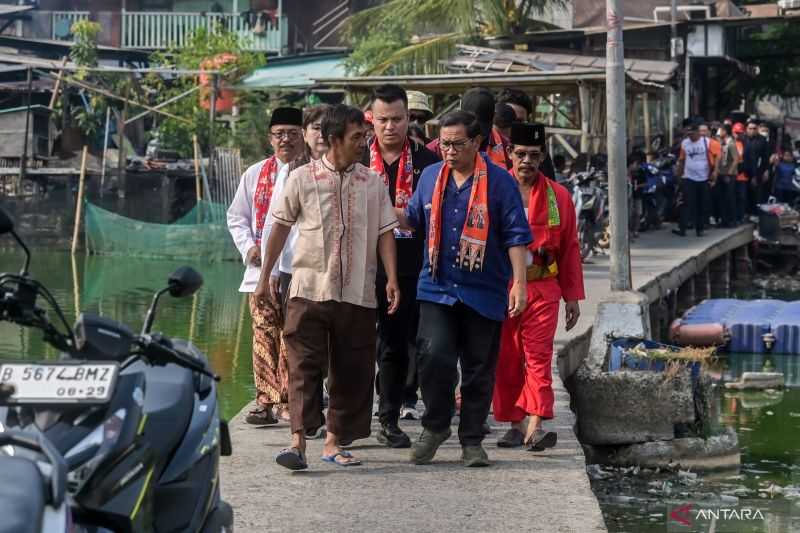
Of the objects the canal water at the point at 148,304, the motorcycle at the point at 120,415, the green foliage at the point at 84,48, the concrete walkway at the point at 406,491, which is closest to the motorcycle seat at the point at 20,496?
the motorcycle at the point at 120,415

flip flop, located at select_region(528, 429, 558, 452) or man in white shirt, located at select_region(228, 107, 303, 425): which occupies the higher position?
man in white shirt, located at select_region(228, 107, 303, 425)

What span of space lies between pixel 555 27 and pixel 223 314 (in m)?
15.4

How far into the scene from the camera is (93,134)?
26.8 m

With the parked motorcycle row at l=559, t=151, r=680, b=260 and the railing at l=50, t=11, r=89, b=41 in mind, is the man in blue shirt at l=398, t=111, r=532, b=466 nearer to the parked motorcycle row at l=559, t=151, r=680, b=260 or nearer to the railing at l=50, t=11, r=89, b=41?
the parked motorcycle row at l=559, t=151, r=680, b=260

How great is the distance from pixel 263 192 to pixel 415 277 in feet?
3.14

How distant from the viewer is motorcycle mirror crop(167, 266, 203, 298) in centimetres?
396

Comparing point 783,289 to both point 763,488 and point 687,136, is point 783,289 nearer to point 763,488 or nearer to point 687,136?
point 687,136

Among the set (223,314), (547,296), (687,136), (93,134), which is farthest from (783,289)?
(547,296)

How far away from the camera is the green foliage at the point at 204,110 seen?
24906 millimetres

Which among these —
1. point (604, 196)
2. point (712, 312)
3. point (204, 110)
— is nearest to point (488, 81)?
point (604, 196)

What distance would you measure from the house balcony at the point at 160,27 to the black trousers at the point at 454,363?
25.1 meters

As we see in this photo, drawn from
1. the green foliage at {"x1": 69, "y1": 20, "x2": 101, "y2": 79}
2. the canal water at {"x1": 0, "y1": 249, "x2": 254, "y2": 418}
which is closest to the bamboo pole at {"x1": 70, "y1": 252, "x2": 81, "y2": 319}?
the canal water at {"x1": 0, "y1": 249, "x2": 254, "y2": 418}

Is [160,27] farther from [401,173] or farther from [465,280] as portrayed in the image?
[465,280]

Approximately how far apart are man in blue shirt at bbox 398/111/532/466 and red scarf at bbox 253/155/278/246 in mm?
1195
